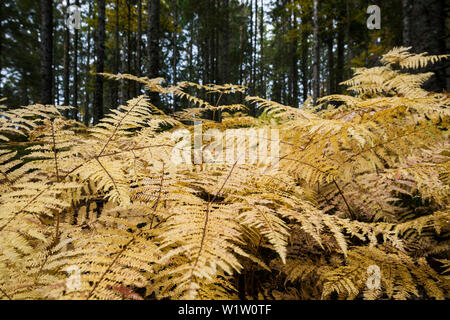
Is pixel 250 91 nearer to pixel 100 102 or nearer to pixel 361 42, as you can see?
pixel 361 42

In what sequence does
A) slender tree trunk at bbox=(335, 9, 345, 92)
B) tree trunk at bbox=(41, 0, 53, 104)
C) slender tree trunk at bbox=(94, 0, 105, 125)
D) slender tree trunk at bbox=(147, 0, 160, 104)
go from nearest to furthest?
slender tree trunk at bbox=(147, 0, 160, 104) → tree trunk at bbox=(41, 0, 53, 104) → slender tree trunk at bbox=(94, 0, 105, 125) → slender tree trunk at bbox=(335, 9, 345, 92)

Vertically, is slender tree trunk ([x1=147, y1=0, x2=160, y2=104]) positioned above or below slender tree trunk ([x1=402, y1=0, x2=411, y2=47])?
above

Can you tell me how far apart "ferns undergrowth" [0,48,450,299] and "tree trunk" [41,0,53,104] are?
6.68 meters

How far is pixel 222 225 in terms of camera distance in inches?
28.7

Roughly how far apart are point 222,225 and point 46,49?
862 cm

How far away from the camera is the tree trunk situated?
627cm

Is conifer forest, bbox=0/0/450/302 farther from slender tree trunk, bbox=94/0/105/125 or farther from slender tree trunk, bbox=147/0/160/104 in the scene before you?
slender tree trunk, bbox=94/0/105/125

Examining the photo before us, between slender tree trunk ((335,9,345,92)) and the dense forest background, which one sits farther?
slender tree trunk ((335,9,345,92))

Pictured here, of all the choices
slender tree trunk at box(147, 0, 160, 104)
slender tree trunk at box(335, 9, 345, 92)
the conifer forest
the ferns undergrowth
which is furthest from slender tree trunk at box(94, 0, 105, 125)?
slender tree trunk at box(335, 9, 345, 92)

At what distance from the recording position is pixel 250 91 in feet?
60.7

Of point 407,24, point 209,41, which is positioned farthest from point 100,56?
point 209,41

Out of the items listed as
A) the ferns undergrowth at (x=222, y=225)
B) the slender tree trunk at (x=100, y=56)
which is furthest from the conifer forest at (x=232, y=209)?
the slender tree trunk at (x=100, y=56)

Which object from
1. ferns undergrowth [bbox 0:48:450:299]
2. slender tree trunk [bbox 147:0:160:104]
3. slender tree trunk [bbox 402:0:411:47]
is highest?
slender tree trunk [bbox 147:0:160:104]

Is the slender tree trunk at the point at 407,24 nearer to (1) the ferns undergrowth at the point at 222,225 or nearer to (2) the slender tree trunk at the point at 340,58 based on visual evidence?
(1) the ferns undergrowth at the point at 222,225
